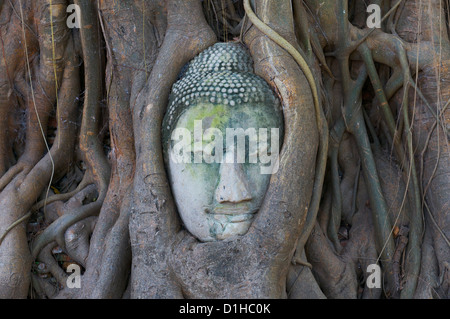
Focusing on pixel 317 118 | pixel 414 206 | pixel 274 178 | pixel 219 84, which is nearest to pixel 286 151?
pixel 274 178

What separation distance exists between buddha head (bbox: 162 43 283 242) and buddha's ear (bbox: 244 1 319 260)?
0.17ft

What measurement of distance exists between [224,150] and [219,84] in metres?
0.29

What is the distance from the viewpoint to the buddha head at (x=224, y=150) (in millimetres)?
2385

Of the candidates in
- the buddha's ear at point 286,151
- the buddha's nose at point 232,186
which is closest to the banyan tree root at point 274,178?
the buddha's ear at point 286,151

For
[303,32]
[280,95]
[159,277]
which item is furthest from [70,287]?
[303,32]

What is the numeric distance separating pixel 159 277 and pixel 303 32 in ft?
4.26

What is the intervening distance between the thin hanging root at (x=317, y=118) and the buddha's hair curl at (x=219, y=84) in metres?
0.16

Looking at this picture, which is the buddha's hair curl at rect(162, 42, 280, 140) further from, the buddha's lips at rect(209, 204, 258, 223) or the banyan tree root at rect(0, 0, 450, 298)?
the buddha's lips at rect(209, 204, 258, 223)

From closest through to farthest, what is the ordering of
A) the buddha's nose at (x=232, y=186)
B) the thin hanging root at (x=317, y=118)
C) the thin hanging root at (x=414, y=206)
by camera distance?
1. the buddha's nose at (x=232, y=186)
2. the thin hanging root at (x=317, y=118)
3. the thin hanging root at (x=414, y=206)

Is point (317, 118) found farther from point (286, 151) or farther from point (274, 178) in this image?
point (274, 178)

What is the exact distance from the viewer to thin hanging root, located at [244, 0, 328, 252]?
2502mm

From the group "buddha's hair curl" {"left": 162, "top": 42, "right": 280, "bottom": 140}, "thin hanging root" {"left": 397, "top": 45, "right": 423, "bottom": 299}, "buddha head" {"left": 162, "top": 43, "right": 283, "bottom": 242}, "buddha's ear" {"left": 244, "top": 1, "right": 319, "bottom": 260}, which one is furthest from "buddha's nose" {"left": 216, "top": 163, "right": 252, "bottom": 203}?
"thin hanging root" {"left": 397, "top": 45, "right": 423, "bottom": 299}

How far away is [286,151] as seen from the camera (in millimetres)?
2400

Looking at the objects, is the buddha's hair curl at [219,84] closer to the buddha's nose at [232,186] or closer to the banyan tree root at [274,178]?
the banyan tree root at [274,178]
